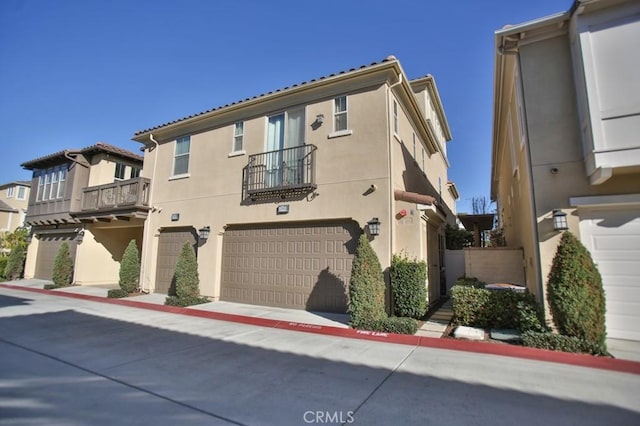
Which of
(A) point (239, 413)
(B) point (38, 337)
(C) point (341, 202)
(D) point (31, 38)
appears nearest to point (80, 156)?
(D) point (31, 38)

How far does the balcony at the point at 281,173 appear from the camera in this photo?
986cm

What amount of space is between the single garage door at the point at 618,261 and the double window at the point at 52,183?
74.1 ft

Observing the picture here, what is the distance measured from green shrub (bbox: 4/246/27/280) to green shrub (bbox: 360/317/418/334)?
2199 cm

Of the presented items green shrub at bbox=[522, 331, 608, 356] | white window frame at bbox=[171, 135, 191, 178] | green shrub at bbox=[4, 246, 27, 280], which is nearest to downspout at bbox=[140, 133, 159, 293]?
white window frame at bbox=[171, 135, 191, 178]

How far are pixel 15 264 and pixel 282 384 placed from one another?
22511 mm

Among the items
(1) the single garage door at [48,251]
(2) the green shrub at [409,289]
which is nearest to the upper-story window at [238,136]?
(2) the green shrub at [409,289]

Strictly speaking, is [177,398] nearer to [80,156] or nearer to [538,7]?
[538,7]

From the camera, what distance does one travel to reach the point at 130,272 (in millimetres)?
12789

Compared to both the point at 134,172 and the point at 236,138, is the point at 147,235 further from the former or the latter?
the point at 134,172

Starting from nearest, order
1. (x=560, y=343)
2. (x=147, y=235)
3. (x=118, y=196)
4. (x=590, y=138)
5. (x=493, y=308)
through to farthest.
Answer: (x=560, y=343), (x=590, y=138), (x=493, y=308), (x=147, y=235), (x=118, y=196)

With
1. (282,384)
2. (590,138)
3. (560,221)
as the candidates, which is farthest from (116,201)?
(590,138)

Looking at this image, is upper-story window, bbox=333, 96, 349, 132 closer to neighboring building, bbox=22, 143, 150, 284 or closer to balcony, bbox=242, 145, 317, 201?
balcony, bbox=242, 145, 317, 201

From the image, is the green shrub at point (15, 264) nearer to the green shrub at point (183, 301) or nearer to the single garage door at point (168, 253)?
the single garage door at point (168, 253)

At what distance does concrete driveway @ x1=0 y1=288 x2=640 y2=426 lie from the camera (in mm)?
3551
